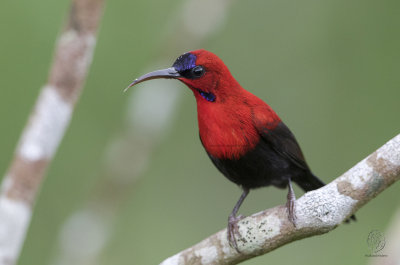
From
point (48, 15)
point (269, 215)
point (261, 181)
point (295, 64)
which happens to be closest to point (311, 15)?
point (295, 64)

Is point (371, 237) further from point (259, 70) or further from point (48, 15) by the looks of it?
point (48, 15)

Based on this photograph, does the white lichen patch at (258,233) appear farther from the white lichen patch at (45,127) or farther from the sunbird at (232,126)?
the white lichen patch at (45,127)

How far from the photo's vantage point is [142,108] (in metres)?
5.65

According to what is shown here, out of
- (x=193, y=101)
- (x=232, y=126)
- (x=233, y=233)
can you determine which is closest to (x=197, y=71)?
(x=232, y=126)

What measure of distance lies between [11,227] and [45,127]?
0.63 m

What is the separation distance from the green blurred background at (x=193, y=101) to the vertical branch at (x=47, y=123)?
135 inches

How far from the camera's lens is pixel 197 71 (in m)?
3.63

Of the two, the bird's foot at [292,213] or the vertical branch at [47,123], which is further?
the vertical branch at [47,123]

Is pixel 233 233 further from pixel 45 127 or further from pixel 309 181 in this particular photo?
pixel 45 127

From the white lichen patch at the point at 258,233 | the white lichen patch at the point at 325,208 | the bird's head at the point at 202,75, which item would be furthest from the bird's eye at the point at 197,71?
the white lichen patch at the point at 325,208

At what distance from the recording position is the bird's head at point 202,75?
3604 millimetres

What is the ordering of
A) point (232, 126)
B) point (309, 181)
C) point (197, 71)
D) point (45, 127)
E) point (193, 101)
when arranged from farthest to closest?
point (193, 101) < point (309, 181) < point (45, 127) < point (197, 71) < point (232, 126)

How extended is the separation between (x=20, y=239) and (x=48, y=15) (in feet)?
14.4

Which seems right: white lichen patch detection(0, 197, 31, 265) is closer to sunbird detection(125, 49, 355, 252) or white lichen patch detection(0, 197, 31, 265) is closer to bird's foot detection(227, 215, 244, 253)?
sunbird detection(125, 49, 355, 252)
